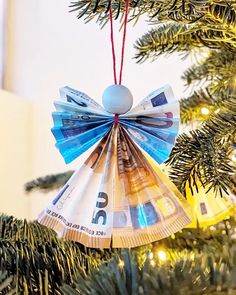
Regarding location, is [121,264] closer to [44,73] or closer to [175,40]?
[175,40]

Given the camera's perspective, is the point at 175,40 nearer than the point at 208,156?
Answer: No

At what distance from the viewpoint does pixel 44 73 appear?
1362 mm

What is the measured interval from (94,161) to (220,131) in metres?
0.11

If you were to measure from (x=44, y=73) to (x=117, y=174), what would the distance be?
1.09 m

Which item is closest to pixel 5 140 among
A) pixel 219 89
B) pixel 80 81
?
pixel 80 81

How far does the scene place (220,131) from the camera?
0.37 meters

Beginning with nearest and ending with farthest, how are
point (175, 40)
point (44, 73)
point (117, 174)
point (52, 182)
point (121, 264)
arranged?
point (121, 264), point (117, 174), point (175, 40), point (52, 182), point (44, 73)

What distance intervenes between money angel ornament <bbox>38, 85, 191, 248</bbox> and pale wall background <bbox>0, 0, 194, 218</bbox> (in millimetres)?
892

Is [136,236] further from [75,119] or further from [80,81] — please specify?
[80,81]

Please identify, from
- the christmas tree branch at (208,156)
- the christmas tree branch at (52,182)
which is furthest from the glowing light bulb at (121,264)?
the christmas tree branch at (52,182)

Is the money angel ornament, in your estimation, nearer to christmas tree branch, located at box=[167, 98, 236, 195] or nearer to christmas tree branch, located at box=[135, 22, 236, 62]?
christmas tree branch, located at box=[167, 98, 236, 195]

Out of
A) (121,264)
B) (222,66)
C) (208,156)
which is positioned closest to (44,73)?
(222,66)

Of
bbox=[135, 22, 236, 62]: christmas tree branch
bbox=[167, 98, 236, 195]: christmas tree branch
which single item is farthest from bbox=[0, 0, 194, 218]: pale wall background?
bbox=[167, 98, 236, 195]: christmas tree branch

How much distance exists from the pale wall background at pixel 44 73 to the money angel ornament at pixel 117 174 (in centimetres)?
89
